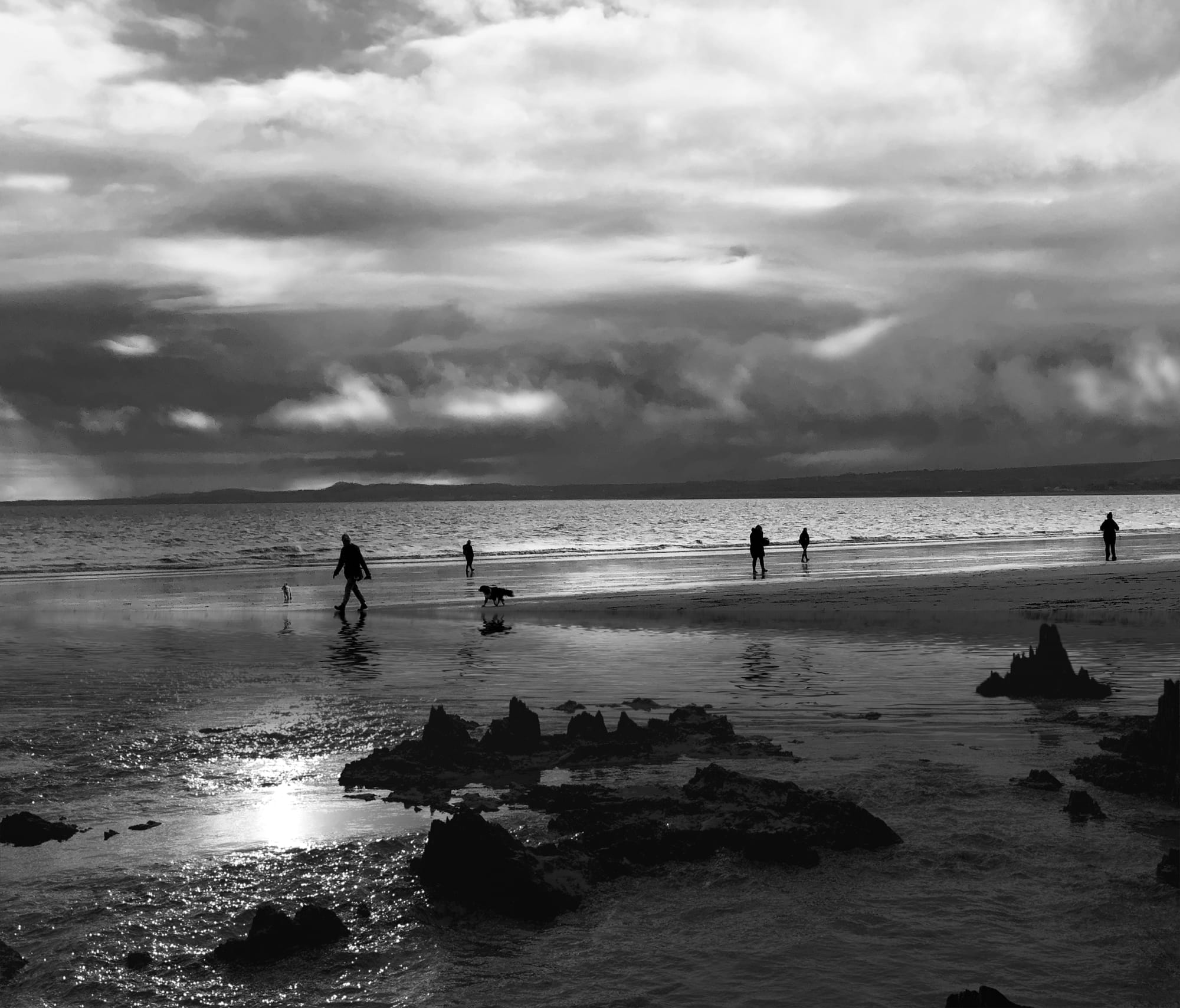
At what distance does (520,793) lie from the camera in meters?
10.4

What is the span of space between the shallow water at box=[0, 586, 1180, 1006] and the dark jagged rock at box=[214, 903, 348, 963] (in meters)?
0.14

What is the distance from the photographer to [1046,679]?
15.6 meters

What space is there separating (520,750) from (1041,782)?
5.15 meters

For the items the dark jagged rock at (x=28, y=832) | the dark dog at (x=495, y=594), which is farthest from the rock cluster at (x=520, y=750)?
the dark dog at (x=495, y=594)

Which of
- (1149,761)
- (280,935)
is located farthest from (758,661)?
(280,935)

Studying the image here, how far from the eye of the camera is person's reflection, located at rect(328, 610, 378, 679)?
64.4 ft

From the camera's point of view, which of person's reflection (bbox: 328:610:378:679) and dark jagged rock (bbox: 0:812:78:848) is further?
person's reflection (bbox: 328:610:378:679)

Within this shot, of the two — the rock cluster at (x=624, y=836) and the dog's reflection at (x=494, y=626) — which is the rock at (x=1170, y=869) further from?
the dog's reflection at (x=494, y=626)

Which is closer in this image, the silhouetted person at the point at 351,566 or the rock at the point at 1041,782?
the rock at the point at 1041,782

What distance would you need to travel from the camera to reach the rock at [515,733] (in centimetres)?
1205

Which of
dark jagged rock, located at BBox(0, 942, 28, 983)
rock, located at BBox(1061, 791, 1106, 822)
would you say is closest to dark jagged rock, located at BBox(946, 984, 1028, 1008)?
rock, located at BBox(1061, 791, 1106, 822)

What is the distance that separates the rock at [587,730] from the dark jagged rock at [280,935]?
18.0 feet

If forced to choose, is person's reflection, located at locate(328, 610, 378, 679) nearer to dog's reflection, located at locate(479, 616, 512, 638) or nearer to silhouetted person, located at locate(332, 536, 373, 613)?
dog's reflection, located at locate(479, 616, 512, 638)

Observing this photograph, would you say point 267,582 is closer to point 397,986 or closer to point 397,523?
point 397,986
